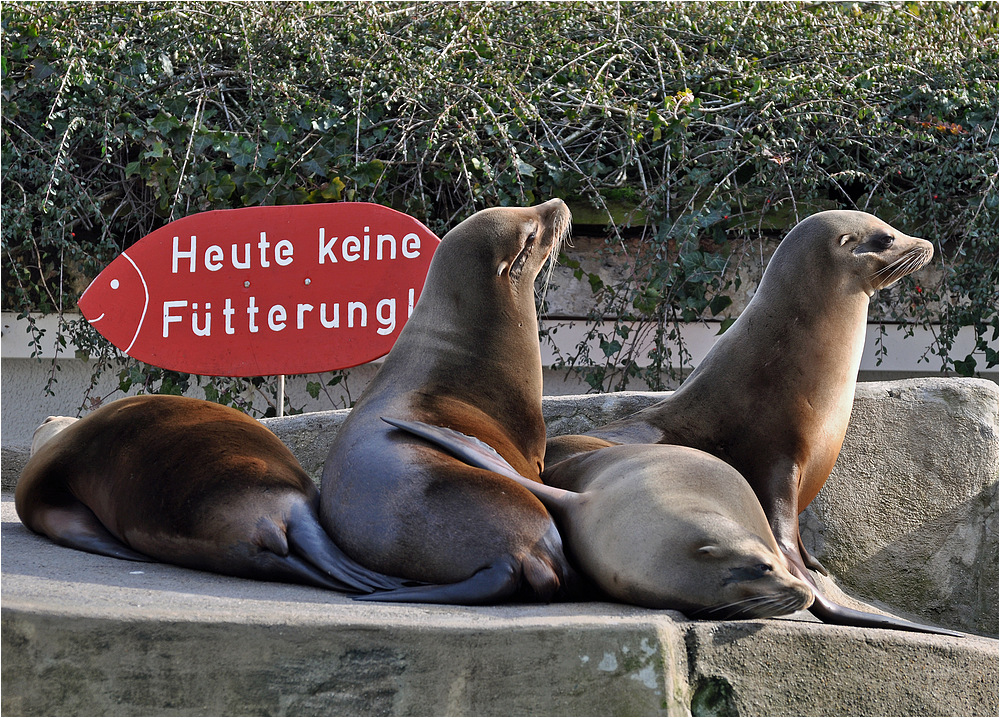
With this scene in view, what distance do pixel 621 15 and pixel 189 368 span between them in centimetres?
320

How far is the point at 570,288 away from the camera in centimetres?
505

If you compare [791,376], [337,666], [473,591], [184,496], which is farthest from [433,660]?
[791,376]

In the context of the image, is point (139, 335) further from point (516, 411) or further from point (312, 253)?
point (516, 411)

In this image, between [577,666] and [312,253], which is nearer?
[577,666]

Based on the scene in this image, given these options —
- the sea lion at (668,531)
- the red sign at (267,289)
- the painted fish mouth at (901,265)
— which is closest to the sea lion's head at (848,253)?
the painted fish mouth at (901,265)

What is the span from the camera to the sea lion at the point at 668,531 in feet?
6.31

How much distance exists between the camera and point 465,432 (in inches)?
96.7

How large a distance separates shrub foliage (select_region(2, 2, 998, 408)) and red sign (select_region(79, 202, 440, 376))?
3.53 feet

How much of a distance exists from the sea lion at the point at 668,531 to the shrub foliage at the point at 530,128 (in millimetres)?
2488

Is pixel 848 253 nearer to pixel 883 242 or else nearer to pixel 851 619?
pixel 883 242

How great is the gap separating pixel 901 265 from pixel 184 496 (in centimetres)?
231

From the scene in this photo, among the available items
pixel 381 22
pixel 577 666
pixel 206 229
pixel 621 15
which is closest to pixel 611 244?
pixel 621 15

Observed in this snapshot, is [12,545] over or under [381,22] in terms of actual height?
under

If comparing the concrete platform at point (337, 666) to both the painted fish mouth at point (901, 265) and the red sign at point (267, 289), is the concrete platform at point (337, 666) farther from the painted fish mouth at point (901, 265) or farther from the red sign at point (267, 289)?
the red sign at point (267, 289)
